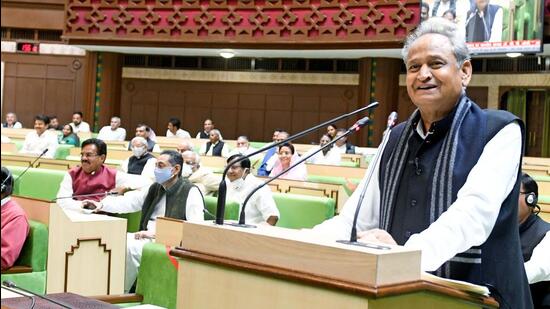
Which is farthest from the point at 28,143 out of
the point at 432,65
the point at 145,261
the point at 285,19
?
the point at 432,65

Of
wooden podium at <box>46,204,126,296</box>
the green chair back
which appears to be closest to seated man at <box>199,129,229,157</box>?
wooden podium at <box>46,204,126,296</box>

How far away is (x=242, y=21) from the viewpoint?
14352mm

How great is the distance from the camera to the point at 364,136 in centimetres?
1514

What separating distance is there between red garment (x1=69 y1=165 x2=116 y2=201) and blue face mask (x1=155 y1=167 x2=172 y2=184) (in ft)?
2.66

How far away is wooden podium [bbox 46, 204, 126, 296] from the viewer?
4.17m

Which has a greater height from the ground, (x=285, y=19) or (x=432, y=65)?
(x=285, y=19)

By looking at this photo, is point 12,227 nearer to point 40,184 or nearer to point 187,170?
point 40,184

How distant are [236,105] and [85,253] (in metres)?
13.0

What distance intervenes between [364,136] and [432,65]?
13.2 metres

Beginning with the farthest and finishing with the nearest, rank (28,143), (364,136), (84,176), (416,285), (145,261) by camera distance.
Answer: (364,136), (28,143), (84,176), (145,261), (416,285)

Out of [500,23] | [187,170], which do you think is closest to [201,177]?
[187,170]

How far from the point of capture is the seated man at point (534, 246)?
308 cm

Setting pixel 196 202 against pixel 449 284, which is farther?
pixel 196 202

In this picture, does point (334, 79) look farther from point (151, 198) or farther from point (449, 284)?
point (449, 284)
